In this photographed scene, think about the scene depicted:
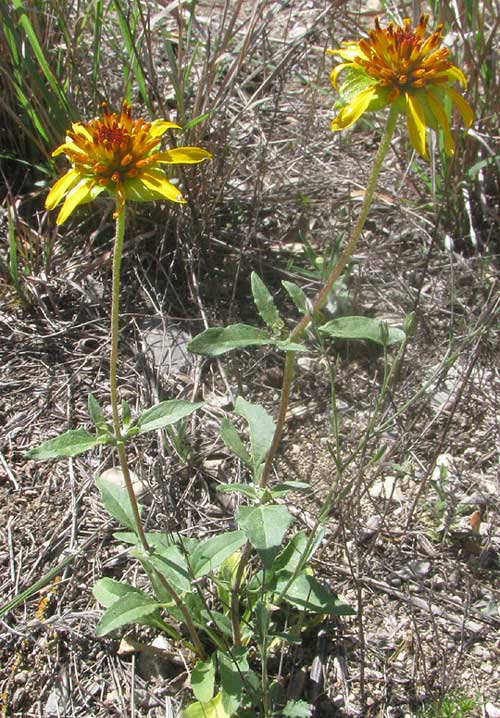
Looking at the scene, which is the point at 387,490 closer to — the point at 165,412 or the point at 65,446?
the point at 165,412

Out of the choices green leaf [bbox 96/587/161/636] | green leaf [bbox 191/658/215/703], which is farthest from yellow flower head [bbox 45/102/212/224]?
green leaf [bbox 191/658/215/703]

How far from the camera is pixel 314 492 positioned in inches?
104

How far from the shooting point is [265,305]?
7.02ft

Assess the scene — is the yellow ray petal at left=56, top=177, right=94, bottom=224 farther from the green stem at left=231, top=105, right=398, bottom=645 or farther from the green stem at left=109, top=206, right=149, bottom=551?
the green stem at left=231, top=105, right=398, bottom=645

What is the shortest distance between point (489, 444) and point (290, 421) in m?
0.75

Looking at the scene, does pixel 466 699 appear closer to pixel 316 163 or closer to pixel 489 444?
pixel 489 444

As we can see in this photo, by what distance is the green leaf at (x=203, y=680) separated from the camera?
206cm

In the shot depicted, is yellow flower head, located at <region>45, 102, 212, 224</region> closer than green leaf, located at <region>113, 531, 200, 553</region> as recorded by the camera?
Yes

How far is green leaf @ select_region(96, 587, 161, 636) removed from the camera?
1950 mm

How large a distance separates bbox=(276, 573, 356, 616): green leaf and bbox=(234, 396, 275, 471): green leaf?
1.15 feet

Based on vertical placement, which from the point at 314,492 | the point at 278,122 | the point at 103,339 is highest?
the point at 278,122

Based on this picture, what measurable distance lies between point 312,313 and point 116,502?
85cm

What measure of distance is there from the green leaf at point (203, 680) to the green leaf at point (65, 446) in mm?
777

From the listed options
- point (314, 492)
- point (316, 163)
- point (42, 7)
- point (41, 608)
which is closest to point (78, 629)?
point (41, 608)
